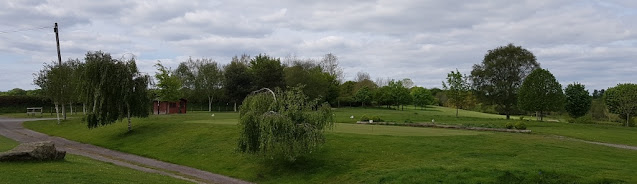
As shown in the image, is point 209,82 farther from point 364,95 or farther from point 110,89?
point 110,89

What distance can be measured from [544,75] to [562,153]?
84.5 ft

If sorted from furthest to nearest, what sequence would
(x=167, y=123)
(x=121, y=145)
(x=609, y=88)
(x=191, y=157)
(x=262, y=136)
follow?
(x=609, y=88) → (x=167, y=123) → (x=121, y=145) → (x=191, y=157) → (x=262, y=136)

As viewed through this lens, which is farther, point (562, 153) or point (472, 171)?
point (562, 153)

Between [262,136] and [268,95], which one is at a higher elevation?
[268,95]

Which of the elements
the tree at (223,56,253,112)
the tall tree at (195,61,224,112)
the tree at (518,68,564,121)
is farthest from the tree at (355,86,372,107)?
the tree at (518,68,564,121)

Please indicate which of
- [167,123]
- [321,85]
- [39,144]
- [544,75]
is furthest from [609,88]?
[39,144]

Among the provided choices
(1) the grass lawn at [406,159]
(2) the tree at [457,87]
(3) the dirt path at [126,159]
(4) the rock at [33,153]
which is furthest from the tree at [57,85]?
(2) the tree at [457,87]

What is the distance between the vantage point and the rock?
18.0 meters

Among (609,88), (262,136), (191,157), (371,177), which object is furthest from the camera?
(609,88)

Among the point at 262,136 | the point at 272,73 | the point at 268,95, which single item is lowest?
the point at 262,136

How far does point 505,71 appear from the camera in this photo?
54.1 meters

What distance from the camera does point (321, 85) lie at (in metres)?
79.3

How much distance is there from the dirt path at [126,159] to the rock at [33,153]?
436cm

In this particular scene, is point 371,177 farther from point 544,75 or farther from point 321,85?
point 321,85
